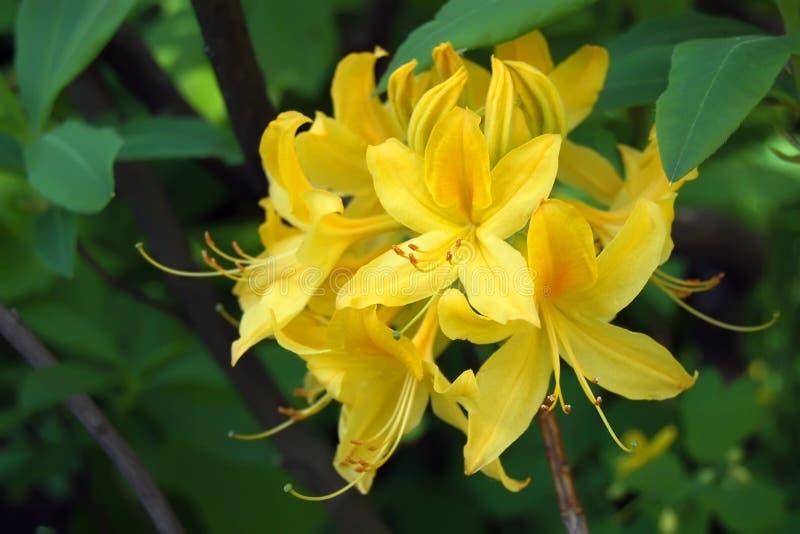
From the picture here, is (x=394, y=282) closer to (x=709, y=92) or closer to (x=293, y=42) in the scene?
(x=709, y=92)

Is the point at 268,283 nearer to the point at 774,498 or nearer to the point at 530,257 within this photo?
the point at 530,257

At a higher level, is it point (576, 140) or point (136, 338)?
point (576, 140)

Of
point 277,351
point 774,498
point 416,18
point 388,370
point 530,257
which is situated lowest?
point 774,498

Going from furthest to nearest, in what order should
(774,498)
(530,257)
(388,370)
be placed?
(774,498) < (388,370) < (530,257)

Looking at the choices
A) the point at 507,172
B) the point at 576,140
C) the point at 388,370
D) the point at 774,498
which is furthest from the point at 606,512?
the point at 507,172

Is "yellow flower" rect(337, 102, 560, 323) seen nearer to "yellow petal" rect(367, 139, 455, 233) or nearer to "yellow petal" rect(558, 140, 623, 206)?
"yellow petal" rect(367, 139, 455, 233)

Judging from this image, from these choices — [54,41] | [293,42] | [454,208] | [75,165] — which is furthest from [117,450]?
[293,42]
